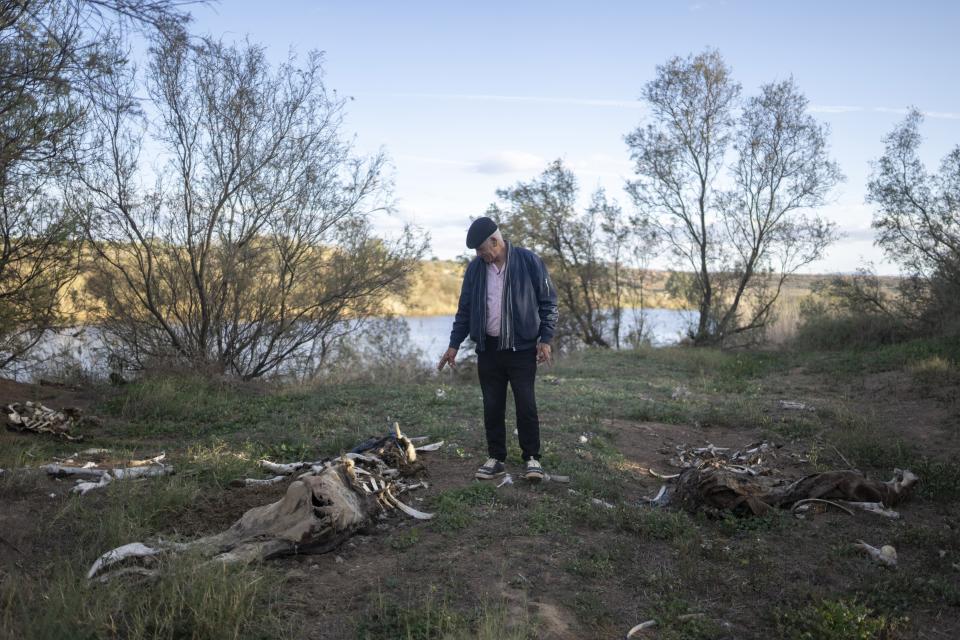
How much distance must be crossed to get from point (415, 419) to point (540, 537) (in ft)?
12.6

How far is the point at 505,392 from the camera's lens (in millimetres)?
5863

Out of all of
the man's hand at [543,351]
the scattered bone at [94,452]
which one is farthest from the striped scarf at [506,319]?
the scattered bone at [94,452]

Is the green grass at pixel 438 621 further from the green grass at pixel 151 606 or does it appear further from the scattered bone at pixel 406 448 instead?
the scattered bone at pixel 406 448

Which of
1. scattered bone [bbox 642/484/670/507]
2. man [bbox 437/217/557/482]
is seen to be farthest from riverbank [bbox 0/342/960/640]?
man [bbox 437/217/557/482]

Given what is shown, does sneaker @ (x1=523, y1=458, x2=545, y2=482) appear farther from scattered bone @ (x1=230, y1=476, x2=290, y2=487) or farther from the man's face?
scattered bone @ (x1=230, y1=476, x2=290, y2=487)

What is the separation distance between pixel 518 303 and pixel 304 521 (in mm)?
2403

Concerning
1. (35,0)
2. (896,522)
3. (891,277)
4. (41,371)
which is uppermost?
(35,0)

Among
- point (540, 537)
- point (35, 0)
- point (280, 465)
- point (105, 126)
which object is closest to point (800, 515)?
point (540, 537)

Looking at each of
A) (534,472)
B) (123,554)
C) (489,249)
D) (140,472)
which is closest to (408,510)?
(534,472)

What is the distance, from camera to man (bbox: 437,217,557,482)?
5.66 meters

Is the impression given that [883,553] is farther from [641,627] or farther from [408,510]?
[408,510]

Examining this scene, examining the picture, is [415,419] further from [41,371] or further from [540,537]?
[41,371]

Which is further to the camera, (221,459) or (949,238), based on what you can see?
(949,238)

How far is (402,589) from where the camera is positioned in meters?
3.79
